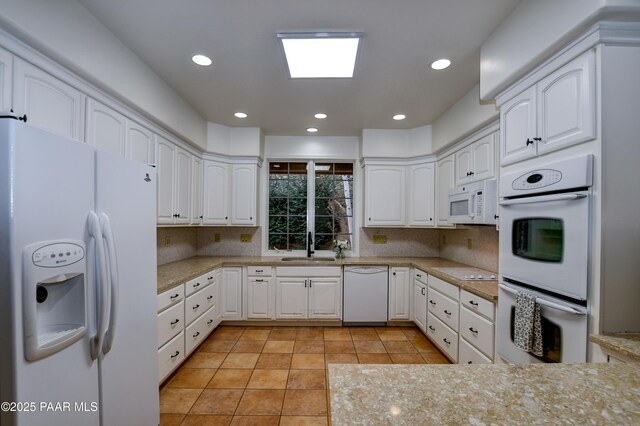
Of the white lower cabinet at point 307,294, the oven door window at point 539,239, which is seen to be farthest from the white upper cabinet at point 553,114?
the white lower cabinet at point 307,294

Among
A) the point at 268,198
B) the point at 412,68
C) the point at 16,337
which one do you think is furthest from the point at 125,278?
the point at 268,198

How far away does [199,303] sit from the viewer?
2.80 metres

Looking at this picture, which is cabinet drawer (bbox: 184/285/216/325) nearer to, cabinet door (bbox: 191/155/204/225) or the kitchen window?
cabinet door (bbox: 191/155/204/225)

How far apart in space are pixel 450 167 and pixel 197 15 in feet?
9.05

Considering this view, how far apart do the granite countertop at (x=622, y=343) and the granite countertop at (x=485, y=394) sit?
238 millimetres

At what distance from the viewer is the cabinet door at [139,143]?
7.01 ft

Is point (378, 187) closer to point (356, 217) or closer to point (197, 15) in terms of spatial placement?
point (356, 217)

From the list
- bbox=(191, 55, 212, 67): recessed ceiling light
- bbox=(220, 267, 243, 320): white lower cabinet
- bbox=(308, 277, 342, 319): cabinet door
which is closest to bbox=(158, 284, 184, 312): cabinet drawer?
bbox=(220, 267, 243, 320): white lower cabinet

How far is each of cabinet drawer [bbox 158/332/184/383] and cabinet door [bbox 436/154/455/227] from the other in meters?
2.92

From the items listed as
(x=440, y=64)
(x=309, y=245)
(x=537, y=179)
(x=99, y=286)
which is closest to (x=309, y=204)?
(x=309, y=245)

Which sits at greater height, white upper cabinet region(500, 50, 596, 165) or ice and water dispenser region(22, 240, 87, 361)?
white upper cabinet region(500, 50, 596, 165)

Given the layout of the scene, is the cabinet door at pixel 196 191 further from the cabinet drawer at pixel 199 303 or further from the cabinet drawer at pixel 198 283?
the cabinet drawer at pixel 199 303

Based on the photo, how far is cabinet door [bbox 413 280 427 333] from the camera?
3139 millimetres

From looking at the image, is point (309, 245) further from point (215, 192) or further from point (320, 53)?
point (320, 53)
